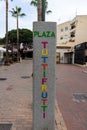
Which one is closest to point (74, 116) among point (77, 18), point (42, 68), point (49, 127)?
point (49, 127)

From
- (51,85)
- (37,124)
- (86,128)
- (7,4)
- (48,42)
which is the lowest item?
(86,128)

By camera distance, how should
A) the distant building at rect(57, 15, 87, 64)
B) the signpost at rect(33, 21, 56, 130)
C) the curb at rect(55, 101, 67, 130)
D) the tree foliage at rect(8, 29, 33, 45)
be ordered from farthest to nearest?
the tree foliage at rect(8, 29, 33, 45)
the distant building at rect(57, 15, 87, 64)
the curb at rect(55, 101, 67, 130)
the signpost at rect(33, 21, 56, 130)

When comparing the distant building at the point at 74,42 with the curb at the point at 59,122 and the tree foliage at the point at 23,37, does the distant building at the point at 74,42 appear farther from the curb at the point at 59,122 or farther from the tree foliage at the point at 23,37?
the curb at the point at 59,122

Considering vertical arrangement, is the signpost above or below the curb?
above

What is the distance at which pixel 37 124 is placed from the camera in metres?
5.34

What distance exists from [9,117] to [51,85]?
2.50 meters

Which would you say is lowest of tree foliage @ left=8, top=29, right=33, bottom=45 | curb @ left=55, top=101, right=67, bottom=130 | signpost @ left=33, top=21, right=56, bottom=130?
curb @ left=55, top=101, right=67, bottom=130

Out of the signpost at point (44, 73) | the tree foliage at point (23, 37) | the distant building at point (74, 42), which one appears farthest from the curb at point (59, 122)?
the tree foliage at point (23, 37)

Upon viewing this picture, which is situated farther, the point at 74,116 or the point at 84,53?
the point at 84,53

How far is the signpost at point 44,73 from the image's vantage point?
16.4 ft

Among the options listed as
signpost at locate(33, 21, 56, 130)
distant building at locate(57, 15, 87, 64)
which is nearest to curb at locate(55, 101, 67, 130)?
signpost at locate(33, 21, 56, 130)

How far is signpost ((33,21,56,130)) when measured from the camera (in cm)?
501

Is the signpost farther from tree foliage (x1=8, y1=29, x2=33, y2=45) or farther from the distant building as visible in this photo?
tree foliage (x1=8, y1=29, x2=33, y2=45)

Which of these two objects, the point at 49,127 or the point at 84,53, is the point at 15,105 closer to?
the point at 49,127
